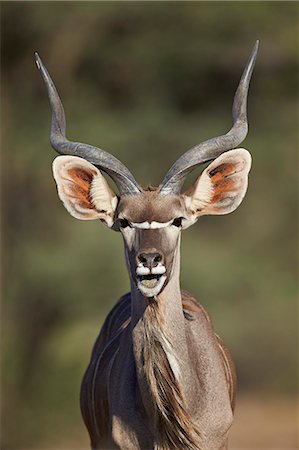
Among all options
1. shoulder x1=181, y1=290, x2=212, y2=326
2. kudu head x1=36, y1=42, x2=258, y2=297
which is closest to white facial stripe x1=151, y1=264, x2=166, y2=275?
kudu head x1=36, y1=42, x2=258, y2=297

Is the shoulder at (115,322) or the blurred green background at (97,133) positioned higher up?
the blurred green background at (97,133)

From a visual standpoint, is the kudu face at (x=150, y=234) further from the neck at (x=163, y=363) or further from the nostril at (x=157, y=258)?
the neck at (x=163, y=363)

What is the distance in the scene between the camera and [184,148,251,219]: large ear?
4875mm

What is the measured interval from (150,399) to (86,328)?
24.7 feet

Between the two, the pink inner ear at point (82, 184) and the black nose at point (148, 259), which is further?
the pink inner ear at point (82, 184)

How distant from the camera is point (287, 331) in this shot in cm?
1566

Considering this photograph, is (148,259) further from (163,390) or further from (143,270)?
(163,390)

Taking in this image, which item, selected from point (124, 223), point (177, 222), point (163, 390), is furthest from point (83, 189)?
point (163, 390)

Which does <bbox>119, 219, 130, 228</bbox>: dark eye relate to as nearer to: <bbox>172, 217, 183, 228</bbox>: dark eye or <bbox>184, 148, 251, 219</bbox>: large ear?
<bbox>172, 217, 183, 228</bbox>: dark eye

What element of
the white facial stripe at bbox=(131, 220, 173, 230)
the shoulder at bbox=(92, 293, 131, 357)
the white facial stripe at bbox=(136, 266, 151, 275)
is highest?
the white facial stripe at bbox=(131, 220, 173, 230)

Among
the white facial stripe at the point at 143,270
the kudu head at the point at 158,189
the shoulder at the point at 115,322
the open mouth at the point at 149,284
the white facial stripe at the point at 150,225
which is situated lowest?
the shoulder at the point at 115,322

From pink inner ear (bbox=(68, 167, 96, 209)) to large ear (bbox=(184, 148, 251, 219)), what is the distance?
0.38 meters

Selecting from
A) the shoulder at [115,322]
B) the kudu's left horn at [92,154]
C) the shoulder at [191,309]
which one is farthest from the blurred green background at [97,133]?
the kudu's left horn at [92,154]

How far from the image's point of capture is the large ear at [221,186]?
4.88 meters
